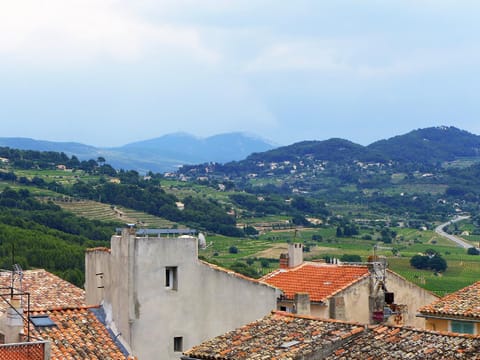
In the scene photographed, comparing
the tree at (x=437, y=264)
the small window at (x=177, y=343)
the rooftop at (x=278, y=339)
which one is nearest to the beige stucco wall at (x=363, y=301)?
the small window at (x=177, y=343)

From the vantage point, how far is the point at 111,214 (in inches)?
5920

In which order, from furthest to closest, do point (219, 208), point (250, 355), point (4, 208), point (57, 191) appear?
point (219, 208)
point (57, 191)
point (4, 208)
point (250, 355)

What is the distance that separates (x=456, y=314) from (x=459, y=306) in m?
0.70

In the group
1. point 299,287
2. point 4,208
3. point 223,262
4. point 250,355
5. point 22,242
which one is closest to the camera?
point 250,355

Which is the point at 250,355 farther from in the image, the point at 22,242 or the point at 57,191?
the point at 57,191

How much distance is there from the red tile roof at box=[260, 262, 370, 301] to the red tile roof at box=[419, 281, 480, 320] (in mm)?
5487

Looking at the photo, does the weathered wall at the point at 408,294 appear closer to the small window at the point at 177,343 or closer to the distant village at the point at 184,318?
the distant village at the point at 184,318

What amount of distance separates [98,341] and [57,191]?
14163 cm

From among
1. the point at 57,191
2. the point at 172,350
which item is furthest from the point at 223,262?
the point at 172,350

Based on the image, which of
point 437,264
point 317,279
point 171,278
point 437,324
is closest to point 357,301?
point 317,279

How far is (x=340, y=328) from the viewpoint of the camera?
23359 mm

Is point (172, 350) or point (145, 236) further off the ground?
point (145, 236)

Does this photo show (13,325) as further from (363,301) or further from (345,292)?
(363,301)

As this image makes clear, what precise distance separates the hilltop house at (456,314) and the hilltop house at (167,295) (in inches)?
169
